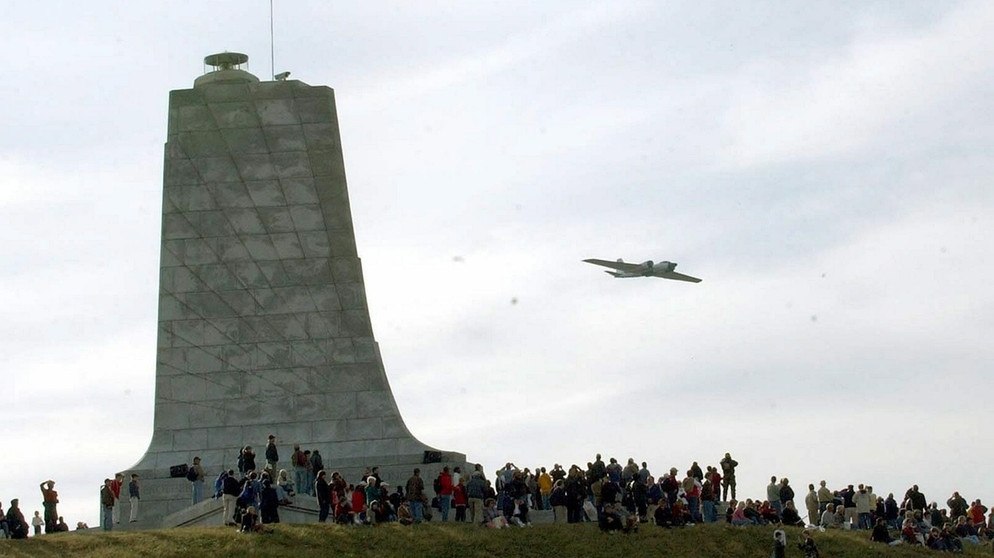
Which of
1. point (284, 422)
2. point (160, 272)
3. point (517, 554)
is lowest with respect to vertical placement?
point (517, 554)

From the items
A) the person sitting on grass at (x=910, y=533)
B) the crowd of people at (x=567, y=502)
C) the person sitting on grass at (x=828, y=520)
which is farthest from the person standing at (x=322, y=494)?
the person sitting on grass at (x=910, y=533)

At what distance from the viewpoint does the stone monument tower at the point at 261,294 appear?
42844 millimetres

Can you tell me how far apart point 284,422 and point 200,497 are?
14.2ft

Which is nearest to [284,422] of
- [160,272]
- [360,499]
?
[160,272]

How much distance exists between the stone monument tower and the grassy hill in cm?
758

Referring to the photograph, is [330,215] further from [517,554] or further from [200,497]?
[517,554]

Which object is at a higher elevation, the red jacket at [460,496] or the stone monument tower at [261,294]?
the stone monument tower at [261,294]

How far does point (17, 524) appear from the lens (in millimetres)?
33000

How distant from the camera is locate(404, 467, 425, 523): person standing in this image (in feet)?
117

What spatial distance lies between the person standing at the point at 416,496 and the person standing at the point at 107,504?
5.51 metres

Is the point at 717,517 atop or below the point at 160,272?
below

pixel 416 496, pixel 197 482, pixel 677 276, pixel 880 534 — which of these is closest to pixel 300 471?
pixel 197 482

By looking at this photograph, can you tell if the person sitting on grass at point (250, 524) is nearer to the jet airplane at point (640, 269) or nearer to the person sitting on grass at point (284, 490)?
the person sitting on grass at point (284, 490)

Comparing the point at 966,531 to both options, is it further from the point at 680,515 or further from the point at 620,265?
the point at 620,265
